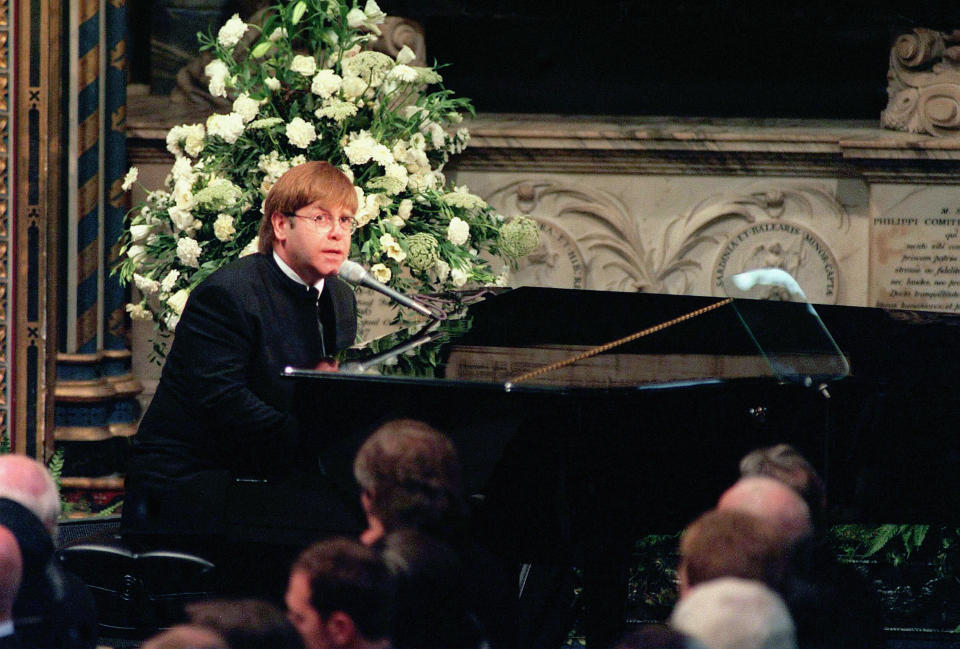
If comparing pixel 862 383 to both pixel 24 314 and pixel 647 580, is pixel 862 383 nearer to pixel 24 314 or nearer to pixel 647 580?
pixel 647 580

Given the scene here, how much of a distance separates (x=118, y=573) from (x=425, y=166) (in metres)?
1.92

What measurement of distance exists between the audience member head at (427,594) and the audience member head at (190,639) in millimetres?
471

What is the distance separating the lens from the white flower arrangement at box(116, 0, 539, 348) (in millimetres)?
4379

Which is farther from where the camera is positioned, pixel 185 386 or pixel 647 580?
pixel 647 580

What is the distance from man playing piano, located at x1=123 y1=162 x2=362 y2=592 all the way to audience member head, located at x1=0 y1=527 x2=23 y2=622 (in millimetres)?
1036

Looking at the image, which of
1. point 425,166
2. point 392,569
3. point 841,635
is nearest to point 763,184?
point 425,166

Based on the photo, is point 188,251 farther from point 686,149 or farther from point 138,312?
point 686,149

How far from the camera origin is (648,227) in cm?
564

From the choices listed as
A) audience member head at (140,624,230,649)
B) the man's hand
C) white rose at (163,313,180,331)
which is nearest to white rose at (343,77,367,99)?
white rose at (163,313,180,331)

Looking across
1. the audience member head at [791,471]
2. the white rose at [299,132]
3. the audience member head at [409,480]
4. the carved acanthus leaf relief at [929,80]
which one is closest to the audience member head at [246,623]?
the audience member head at [409,480]

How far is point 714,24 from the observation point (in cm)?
590

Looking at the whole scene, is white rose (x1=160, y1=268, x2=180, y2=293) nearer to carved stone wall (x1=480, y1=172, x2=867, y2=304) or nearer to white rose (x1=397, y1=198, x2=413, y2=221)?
white rose (x1=397, y1=198, x2=413, y2=221)

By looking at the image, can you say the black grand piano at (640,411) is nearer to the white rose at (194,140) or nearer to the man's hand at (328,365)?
the man's hand at (328,365)

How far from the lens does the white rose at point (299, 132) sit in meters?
4.32
